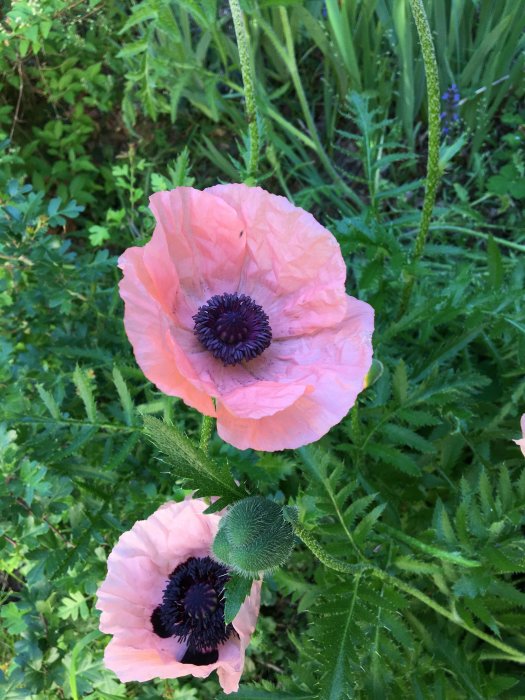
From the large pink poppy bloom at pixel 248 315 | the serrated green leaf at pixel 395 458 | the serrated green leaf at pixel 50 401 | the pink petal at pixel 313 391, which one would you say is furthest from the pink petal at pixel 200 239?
the serrated green leaf at pixel 395 458

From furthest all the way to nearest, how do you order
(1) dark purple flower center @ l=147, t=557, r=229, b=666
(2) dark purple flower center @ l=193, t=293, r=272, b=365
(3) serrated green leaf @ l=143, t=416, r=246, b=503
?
(1) dark purple flower center @ l=147, t=557, r=229, b=666 → (2) dark purple flower center @ l=193, t=293, r=272, b=365 → (3) serrated green leaf @ l=143, t=416, r=246, b=503

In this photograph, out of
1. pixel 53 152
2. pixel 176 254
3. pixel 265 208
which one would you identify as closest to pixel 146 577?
pixel 176 254

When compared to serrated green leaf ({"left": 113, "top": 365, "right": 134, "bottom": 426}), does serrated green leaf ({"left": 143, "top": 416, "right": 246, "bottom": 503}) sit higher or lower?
higher

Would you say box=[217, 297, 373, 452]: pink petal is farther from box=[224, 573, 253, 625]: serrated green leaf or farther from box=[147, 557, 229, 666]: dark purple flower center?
box=[147, 557, 229, 666]: dark purple flower center

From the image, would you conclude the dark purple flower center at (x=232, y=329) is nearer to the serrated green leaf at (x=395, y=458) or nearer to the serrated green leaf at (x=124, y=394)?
the serrated green leaf at (x=124, y=394)

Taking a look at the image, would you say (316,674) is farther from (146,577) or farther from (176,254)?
(176,254)

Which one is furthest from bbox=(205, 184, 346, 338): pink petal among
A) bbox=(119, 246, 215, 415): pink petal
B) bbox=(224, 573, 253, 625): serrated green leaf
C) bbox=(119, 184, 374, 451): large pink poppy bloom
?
bbox=(224, 573, 253, 625): serrated green leaf
